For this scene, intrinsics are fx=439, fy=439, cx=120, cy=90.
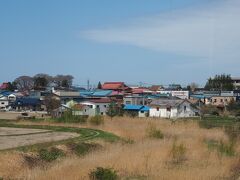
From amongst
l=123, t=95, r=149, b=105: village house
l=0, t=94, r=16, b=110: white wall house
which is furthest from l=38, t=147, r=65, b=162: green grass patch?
l=0, t=94, r=16, b=110: white wall house

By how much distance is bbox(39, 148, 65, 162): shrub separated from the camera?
1975 cm

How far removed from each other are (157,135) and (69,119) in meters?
19.2

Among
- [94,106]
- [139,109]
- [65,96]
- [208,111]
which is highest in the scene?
[65,96]

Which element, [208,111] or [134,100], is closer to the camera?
[208,111]

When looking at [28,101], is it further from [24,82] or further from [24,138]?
[24,138]

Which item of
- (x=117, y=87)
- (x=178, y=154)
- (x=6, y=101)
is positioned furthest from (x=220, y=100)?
(x=178, y=154)

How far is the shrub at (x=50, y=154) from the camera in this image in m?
19.8

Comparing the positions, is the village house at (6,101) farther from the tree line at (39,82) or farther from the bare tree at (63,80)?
the bare tree at (63,80)

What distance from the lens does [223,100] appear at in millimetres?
98562

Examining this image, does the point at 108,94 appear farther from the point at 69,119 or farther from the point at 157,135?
the point at 157,135

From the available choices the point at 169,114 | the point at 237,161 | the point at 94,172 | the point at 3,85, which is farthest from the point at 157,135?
the point at 3,85

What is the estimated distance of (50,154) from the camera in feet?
67.5

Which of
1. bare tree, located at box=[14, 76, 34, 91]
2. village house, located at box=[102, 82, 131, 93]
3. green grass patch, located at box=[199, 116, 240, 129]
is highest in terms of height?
bare tree, located at box=[14, 76, 34, 91]

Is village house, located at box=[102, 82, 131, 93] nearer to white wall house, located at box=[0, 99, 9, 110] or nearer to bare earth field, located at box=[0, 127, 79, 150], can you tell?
white wall house, located at box=[0, 99, 9, 110]
